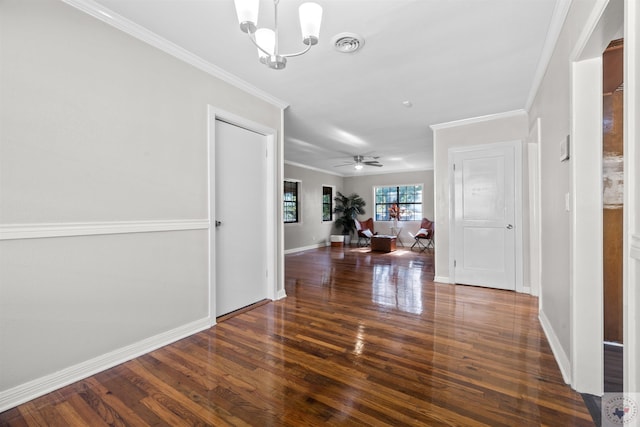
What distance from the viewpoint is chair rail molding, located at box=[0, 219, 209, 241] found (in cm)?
169

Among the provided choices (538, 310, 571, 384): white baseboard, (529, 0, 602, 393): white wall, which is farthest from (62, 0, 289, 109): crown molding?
(538, 310, 571, 384): white baseboard

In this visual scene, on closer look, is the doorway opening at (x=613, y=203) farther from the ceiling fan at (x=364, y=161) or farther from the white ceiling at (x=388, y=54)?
the ceiling fan at (x=364, y=161)

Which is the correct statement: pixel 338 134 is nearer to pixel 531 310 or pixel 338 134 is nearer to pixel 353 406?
pixel 531 310

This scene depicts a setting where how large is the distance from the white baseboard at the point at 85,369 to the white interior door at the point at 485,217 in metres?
3.73

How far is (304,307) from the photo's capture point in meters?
3.31

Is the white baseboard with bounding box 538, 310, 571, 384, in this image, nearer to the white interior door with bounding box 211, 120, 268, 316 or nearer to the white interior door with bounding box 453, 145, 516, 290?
the white interior door with bounding box 453, 145, 516, 290

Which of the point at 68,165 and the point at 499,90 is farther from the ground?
the point at 499,90

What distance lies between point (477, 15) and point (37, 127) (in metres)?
2.96

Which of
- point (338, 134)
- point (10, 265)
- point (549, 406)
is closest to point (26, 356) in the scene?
point (10, 265)

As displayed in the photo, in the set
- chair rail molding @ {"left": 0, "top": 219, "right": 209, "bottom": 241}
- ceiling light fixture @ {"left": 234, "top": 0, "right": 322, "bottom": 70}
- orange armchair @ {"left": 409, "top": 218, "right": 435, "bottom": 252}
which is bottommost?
orange armchair @ {"left": 409, "top": 218, "right": 435, "bottom": 252}

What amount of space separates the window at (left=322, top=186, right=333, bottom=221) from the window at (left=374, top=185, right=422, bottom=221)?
1.58 meters

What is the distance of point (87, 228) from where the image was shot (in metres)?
1.96

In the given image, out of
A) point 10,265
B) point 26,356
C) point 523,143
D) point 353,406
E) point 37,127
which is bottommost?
point 353,406

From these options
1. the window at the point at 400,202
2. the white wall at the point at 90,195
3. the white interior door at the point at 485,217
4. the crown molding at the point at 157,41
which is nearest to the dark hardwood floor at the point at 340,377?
the white wall at the point at 90,195
